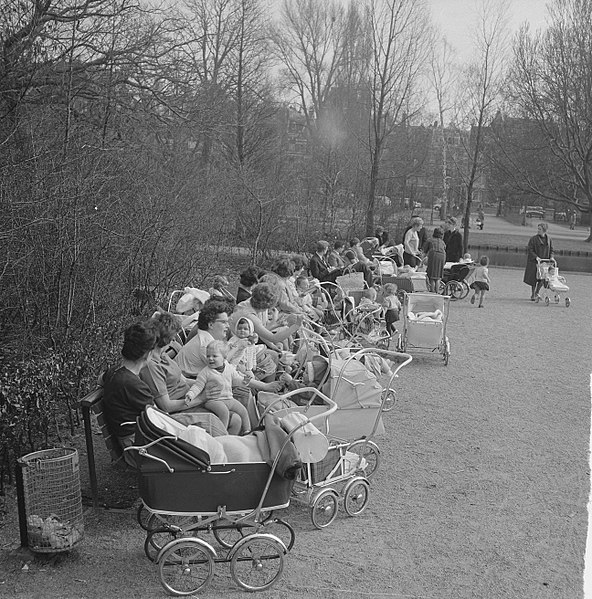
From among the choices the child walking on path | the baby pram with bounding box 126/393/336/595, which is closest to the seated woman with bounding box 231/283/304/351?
the baby pram with bounding box 126/393/336/595

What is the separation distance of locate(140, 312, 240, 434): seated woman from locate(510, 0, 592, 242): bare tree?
28.3 metres

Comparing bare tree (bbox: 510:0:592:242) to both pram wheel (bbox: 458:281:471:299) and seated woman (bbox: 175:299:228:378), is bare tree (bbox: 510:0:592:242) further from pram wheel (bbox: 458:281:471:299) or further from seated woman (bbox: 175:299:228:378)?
seated woman (bbox: 175:299:228:378)

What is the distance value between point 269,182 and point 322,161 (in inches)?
201

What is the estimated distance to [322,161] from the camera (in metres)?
25.8

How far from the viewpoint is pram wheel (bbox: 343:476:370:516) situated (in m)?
5.03

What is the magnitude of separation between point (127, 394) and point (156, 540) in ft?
2.88

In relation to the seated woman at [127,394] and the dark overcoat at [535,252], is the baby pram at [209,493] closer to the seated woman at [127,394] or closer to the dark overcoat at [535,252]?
the seated woman at [127,394]

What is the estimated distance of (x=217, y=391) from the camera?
519 cm

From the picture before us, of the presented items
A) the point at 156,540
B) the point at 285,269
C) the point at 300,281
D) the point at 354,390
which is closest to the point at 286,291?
the point at 285,269

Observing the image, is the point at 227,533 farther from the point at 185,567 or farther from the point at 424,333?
the point at 424,333

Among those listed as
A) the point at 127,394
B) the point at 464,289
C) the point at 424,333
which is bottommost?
the point at 464,289

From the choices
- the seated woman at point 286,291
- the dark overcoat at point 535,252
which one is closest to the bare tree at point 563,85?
the dark overcoat at point 535,252

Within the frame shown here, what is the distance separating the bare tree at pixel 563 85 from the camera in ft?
99.9

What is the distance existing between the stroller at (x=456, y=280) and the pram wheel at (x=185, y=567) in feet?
38.6
